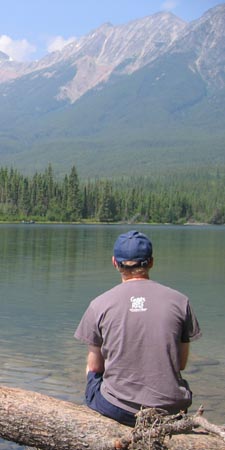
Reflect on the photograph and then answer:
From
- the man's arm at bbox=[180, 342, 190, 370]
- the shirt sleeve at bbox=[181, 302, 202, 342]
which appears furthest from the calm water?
the shirt sleeve at bbox=[181, 302, 202, 342]

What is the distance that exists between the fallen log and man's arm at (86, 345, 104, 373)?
0.42 m

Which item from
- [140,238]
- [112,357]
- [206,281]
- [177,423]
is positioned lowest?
[206,281]

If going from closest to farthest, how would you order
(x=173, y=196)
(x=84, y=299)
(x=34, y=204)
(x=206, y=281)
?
(x=84, y=299)
(x=206, y=281)
(x=34, y=204)
(x=173, y=196)

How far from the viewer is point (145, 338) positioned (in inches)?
239

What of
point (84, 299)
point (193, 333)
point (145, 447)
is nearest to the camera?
point (145, 447)

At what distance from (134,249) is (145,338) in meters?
0.81

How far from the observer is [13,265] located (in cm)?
4016

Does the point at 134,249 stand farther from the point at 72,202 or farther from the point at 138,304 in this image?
the point at 72,202

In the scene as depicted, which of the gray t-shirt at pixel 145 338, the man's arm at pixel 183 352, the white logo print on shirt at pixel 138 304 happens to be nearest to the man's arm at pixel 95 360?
the gray t-shirt at pixel 145 338

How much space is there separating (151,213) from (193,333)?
6662 inches

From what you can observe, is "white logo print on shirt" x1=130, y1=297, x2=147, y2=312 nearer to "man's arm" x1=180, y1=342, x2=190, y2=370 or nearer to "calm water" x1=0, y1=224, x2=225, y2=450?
"man's arm" x1=180, y1=342, x2=190, y2=370

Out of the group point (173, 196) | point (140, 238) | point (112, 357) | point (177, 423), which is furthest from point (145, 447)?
point (173, 196)

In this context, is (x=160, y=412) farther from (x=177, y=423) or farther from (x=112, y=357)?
(x=112, y=357)

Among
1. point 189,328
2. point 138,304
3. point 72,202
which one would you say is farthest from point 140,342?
point 72,202
